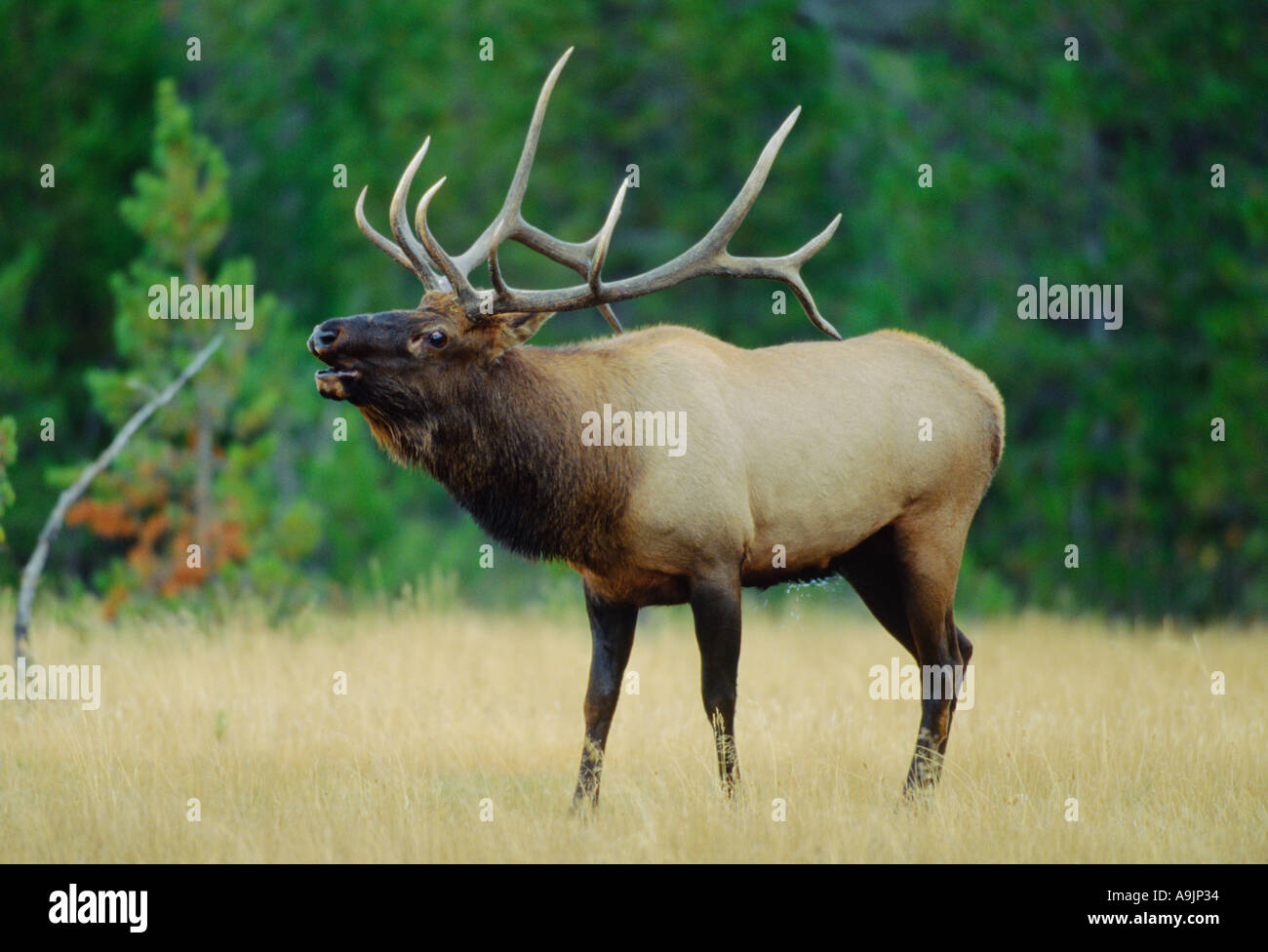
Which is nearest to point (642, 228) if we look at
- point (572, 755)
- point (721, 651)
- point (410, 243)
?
point (572, 755)

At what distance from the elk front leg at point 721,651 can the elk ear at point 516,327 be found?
1.32 meters

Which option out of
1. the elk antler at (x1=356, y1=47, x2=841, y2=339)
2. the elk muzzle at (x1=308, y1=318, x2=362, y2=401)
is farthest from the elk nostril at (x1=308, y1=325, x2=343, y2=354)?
the elk antler at (x1=356, y1=47, x2=841, y2=339)

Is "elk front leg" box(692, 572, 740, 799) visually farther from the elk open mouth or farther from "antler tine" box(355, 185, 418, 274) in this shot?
"antler tine" box(355, 185, 418, 274)

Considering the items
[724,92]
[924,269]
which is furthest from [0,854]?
[724,92]

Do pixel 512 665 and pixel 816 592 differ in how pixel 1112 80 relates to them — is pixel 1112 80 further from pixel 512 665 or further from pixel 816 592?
pixel 512 665

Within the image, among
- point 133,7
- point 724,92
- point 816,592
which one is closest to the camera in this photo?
point 816,592

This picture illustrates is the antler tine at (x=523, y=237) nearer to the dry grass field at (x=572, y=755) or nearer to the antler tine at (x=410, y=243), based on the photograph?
the antler tine at (x=410, y=243)

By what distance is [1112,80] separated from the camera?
48.9 ft

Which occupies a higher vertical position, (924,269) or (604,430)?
(924,269)

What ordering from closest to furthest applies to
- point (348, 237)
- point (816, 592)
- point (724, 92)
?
point (816, 592)
point (724, 92)
point (348, 237)

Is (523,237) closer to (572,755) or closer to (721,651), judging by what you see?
(721,651)

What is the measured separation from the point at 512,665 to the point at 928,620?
375 centimetres
